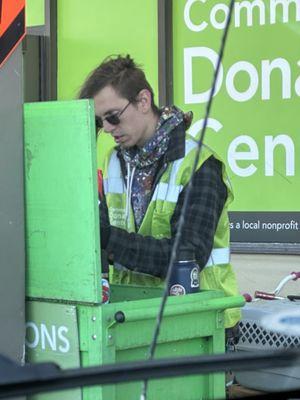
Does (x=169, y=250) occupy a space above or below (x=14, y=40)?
below

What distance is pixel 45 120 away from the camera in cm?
258

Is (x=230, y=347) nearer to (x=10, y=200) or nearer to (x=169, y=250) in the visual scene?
(x=169, y=250)

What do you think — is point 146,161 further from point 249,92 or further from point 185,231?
point 249,92

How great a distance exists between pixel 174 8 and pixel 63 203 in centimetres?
410

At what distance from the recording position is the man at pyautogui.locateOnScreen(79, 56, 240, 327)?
3.02 metres

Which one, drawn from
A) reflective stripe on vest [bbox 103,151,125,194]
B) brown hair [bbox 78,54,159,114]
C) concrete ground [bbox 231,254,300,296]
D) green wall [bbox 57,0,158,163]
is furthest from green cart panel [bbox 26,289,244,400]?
green wall [bbox 57,0,158,163]

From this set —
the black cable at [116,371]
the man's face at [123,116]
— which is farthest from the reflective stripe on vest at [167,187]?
the black cable at [116,371]

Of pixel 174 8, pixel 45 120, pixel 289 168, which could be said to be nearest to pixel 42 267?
pixel 45 120

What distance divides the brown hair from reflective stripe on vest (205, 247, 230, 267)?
55 cm

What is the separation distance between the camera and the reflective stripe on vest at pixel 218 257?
3.17 metres

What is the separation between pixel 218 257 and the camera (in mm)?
3193

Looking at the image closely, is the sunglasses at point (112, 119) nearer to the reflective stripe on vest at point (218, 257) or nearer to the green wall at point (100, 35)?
the reflective stripe on vest at point (218, 257)

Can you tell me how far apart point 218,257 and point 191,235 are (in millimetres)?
225

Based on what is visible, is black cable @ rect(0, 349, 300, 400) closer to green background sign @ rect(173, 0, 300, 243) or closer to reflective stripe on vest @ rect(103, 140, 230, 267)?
reflective stripe on vest @ rect(103, 140, 230, 267)
